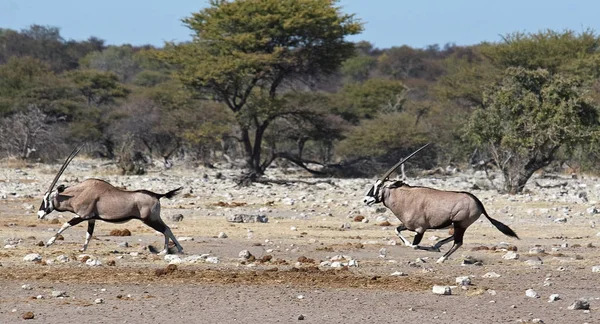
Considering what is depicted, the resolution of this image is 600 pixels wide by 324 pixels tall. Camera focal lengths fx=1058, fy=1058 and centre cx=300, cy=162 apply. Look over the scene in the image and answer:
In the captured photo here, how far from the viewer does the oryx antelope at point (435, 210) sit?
518 inches

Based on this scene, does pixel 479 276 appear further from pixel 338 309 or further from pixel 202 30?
pixel 202 30

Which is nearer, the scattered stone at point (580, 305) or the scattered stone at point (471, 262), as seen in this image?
the scattered stone at point (580, 305)

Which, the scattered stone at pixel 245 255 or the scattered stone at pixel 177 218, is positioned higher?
the scattered stone at pixel 245 255

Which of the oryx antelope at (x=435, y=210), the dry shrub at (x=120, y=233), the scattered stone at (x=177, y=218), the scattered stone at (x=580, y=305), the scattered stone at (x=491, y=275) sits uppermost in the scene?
the oryx antelope at (x=435, y=210)

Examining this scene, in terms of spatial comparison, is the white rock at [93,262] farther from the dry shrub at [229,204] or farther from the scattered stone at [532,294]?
the dry shrub at [229,204]

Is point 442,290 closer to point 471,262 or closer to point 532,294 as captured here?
point 532,294

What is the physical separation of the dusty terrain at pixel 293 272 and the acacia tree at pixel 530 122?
6125 mm

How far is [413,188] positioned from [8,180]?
1831 cm

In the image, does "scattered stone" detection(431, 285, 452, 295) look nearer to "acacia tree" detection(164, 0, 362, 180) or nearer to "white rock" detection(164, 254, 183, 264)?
"white rock" detection(164, 254, 183, 264)

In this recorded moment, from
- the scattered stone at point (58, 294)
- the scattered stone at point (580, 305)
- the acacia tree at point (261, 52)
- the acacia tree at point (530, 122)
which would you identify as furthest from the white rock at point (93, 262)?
the acacia tree at point (261, 52)

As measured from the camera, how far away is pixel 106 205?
13398mm

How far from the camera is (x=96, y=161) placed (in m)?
42.4

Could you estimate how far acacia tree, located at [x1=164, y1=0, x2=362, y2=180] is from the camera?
34.9 meters

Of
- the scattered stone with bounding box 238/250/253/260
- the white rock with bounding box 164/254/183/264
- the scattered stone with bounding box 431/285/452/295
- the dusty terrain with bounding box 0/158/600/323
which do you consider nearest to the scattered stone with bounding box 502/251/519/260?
the dusty terrain with bounding box 0/158/600/323
